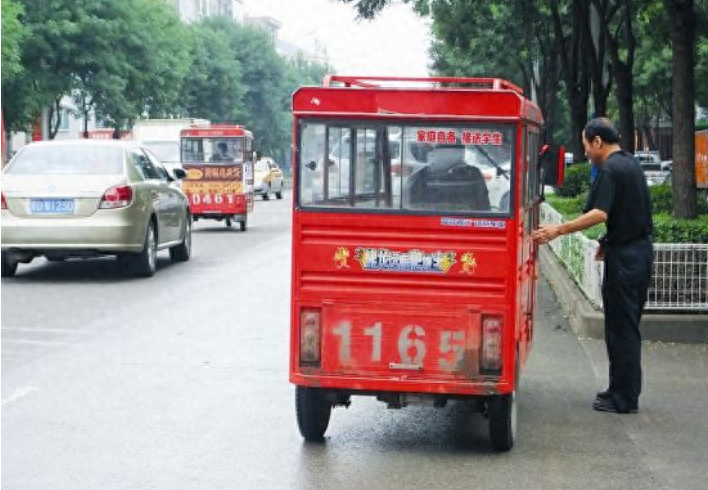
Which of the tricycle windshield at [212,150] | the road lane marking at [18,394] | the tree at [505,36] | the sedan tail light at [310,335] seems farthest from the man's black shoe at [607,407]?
the tree at [505,36]

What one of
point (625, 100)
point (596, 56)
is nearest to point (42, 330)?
point (625, 100)

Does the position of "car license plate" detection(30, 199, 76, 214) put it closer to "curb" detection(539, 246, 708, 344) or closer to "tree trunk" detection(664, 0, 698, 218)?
"curb" detection(539, 246, 708, 344)

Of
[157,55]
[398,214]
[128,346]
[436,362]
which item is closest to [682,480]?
[436,362]

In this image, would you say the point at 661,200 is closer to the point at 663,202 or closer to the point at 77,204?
the point at 663,202

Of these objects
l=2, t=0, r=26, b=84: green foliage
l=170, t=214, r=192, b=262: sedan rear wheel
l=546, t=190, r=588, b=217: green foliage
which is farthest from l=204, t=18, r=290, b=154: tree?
l=170, t=214, r=192, b=262: sedan rear wheel

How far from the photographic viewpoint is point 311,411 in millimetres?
6953

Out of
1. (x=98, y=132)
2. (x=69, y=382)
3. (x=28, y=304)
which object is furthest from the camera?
(x=98, y=132)

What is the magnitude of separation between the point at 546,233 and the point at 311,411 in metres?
1.74

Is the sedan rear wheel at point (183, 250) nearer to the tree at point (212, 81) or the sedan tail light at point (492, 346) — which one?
the sedan tail light at point (492, 346)

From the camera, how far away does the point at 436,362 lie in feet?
22.0

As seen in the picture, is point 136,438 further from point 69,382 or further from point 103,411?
point 69,382

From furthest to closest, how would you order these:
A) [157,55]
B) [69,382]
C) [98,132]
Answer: [98,132], [157,55], [69,382]

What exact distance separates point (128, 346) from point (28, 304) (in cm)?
304

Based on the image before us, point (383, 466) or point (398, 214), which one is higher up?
point (398, 214)
